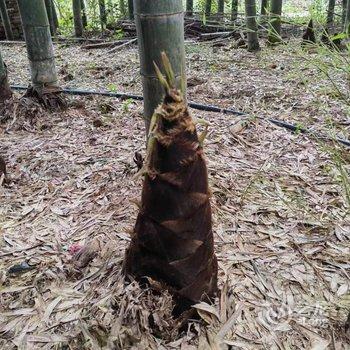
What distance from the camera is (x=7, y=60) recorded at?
727 cm

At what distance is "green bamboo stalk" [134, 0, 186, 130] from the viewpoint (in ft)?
6.00

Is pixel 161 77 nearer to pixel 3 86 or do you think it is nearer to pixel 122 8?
pixel 3 86

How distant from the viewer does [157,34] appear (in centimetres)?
188

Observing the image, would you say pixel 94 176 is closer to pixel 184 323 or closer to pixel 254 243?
pixel 254 243

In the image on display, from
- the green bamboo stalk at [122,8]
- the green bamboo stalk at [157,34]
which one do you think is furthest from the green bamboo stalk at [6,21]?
the green bamboo stalk at [157,34]

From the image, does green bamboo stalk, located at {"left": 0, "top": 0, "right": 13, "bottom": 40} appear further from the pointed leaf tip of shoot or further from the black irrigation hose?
the pointed leaf tip of shoot

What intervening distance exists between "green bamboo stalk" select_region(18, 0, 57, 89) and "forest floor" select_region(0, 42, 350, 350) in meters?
0.41

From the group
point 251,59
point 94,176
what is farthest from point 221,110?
point 251,59

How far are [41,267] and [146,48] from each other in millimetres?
1195

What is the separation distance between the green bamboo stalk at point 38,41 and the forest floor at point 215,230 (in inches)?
16.0

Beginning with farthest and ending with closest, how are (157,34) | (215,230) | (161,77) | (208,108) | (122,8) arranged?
(122,8) → (208,108) → (215,230) → (157,34) → (161,77)

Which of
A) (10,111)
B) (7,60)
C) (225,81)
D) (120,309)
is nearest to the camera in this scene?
(120,309)

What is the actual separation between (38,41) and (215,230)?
2883 millimetres

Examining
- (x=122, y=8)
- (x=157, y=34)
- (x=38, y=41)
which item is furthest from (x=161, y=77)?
(x=122, y=8)
